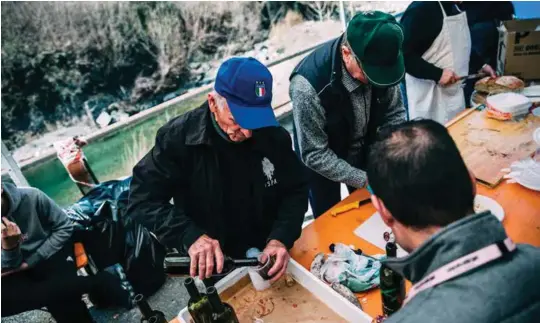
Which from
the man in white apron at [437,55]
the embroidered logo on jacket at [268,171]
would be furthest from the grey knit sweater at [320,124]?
the man in white apron at [437,55]

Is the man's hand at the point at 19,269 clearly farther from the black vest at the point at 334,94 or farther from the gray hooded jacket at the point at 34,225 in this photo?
the black vest at the point at 334,94

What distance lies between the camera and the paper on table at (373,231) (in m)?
1.73

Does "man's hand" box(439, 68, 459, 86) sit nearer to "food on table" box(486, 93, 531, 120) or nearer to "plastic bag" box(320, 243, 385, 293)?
"food on table" box(486, 93, 531, 120)

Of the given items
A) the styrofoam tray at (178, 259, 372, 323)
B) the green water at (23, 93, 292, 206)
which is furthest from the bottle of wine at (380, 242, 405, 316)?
the green water at (23, 93, 292, 206)

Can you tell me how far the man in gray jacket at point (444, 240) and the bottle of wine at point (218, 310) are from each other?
1.98 feet

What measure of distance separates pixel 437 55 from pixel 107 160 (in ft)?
14.2

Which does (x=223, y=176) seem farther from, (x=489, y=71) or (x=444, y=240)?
(x=489, y=71)

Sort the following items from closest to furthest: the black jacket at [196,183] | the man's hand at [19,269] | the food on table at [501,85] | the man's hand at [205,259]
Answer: the man's hand at [205,259] < the black jacket at [196,183] < the man's hand at [19,269] < the food on table at [501,85]

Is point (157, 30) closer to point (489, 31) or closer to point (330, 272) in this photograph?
point (489, 31)

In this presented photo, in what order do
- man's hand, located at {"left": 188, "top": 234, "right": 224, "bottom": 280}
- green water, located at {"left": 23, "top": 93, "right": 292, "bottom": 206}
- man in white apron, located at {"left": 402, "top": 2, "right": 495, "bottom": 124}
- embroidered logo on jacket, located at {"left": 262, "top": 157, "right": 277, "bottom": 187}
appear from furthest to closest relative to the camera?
1. green water, located at {"left": 23, "top": 93, "right": 292, "bottom": 206}
2. man in white apron, located at {"left": 402, "top": 2, "right": 495, "bottom": 124}
3. embroidered logo on jacket, located at {"left": 262, "top": 157, "right": 277, "bottom": 187}
4. man's hand, located at {"left": 188, "top": 234, "right": 224, "bottom": 280}

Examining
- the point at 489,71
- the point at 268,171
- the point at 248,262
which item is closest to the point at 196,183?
the point at 268,171

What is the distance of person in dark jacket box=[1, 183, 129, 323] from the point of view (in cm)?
247

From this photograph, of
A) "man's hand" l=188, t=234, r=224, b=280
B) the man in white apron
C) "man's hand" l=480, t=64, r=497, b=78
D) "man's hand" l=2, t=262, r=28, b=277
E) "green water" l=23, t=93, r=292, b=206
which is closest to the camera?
"man's hand" l=188, t=234, r=224, b=280

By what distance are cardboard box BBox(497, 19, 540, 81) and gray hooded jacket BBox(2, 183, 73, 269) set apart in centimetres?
355
